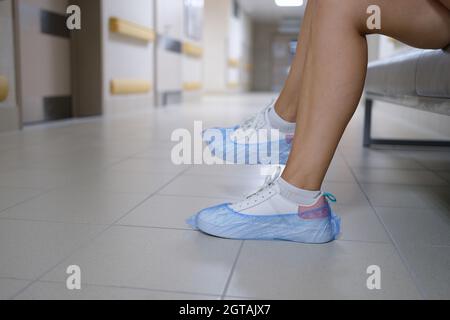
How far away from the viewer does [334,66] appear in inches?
36.5

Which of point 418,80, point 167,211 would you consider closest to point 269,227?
point 167,211

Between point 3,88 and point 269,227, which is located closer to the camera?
point 269,227

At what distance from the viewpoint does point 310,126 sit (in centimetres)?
95

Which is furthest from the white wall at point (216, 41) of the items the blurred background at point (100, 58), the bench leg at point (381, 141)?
the bench leg at point (381, 141)

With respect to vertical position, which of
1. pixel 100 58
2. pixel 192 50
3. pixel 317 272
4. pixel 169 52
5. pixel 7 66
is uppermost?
pixel 192 50

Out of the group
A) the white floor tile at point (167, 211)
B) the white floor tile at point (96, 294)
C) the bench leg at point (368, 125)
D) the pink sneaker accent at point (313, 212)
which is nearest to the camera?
the white floor tile at point (96, 294)

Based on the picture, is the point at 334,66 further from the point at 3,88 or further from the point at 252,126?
the point at 3,88

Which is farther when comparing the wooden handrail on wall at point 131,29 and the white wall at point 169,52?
the white wall at point 169,52

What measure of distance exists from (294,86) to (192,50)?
6.06 m

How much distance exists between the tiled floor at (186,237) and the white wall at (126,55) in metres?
2.40

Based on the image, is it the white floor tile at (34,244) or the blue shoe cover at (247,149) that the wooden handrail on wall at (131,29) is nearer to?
the blue shoe cover at (247,149)

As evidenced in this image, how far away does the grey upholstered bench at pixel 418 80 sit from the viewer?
1200 millimetres

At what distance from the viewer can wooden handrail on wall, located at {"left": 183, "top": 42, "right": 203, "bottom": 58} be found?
688 cm
